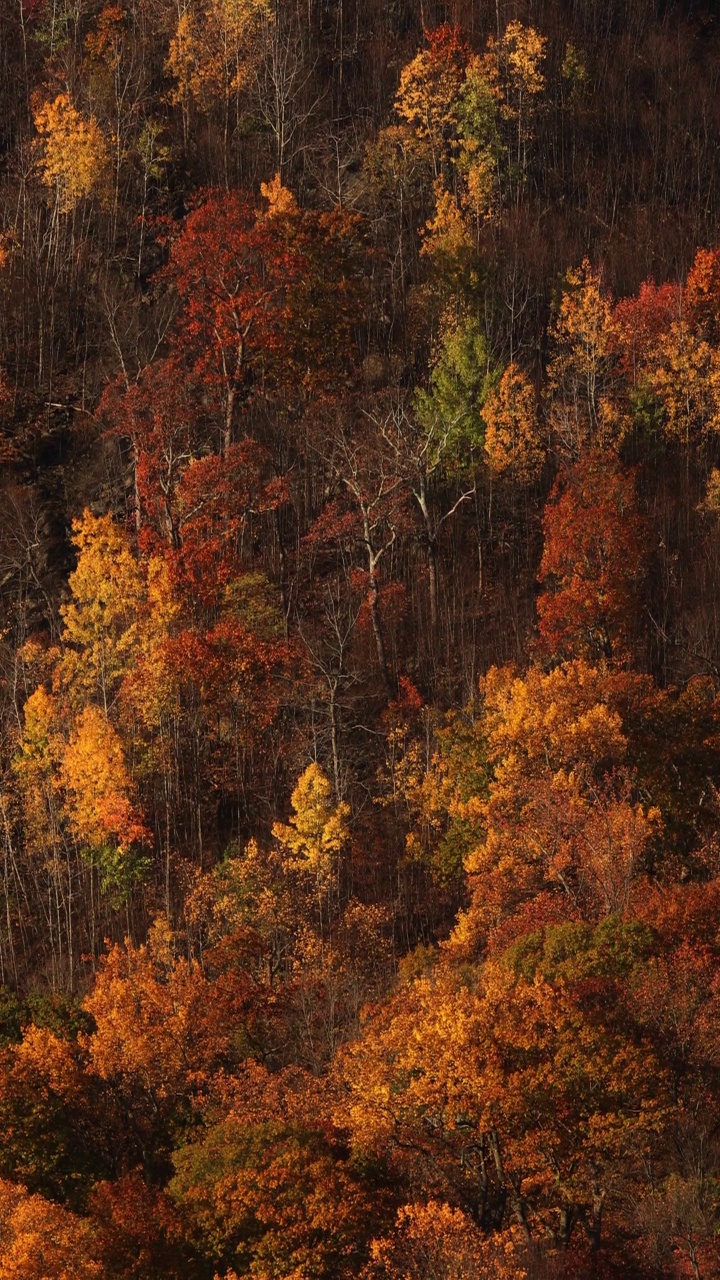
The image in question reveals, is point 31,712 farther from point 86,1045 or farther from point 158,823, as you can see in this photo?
point 86,1045

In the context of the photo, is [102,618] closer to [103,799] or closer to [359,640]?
[103,799]

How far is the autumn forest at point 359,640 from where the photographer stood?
4528 cm

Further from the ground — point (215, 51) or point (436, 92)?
point (215, 51)

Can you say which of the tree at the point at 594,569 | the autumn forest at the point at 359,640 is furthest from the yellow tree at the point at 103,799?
the tree at the point at 594,569

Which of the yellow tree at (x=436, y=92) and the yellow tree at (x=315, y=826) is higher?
the yellow tree at (x=436, y=92)

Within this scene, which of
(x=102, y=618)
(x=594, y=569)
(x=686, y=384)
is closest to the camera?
(x=594, y=569)

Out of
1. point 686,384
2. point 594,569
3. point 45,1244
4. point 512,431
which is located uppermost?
point 686,384

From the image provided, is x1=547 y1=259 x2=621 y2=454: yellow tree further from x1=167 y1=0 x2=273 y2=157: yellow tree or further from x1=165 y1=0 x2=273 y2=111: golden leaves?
x1=165 y1=0 x2=273 y2=111: golden leaves

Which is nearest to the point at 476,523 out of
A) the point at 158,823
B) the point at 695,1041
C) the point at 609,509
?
the point at 609,509

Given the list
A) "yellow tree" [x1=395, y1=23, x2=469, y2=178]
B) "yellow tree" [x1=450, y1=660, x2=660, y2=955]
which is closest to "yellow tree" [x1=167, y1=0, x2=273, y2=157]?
"yellow tree" [x1=395, y1=23, x2=469, y2=178]

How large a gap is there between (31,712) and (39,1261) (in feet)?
95.3

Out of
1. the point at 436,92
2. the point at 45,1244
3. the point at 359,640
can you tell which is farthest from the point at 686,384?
the point at 45,1244

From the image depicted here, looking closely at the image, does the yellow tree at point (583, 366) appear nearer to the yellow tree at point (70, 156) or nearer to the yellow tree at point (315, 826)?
the yellow tree at point (315, 826)

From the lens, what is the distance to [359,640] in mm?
75562
